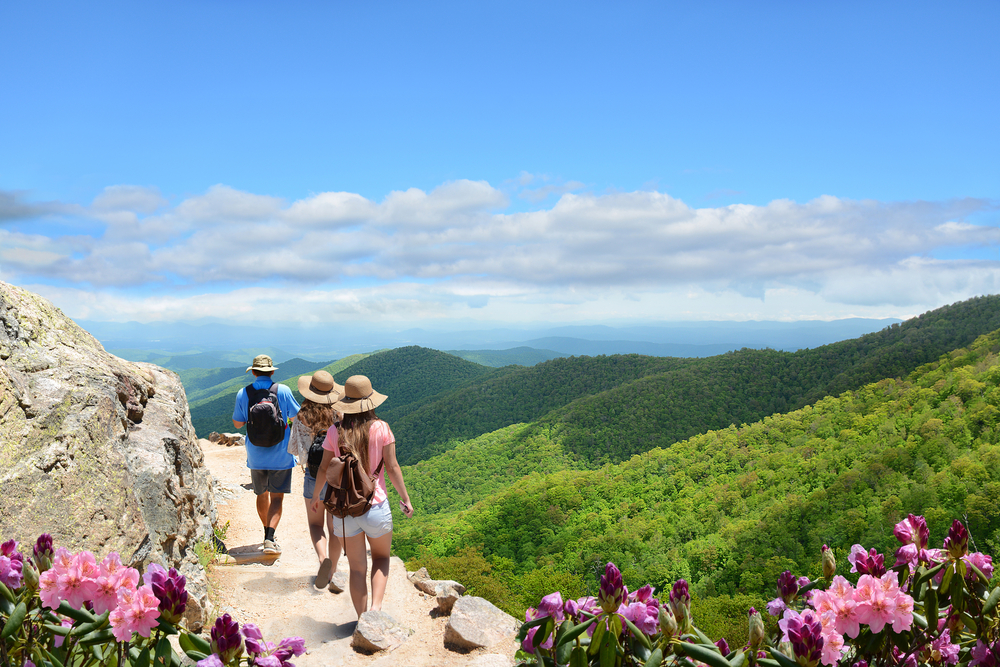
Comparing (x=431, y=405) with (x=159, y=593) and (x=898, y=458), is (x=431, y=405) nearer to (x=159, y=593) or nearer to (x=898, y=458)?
(x=898, y=458)

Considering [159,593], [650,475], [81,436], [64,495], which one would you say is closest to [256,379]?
[81,436]

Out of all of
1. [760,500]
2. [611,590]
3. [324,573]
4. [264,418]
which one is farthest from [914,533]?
[760,500]

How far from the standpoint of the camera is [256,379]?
26.2 ft

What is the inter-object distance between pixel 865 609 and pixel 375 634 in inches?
204

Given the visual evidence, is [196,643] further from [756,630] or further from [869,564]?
[869,564]

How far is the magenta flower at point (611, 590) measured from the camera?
2191 mm

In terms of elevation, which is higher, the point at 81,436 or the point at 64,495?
the point at 81,436

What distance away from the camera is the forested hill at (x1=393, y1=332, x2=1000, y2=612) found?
1856 centimetres

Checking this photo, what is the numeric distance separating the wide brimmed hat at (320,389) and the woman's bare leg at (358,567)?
1.99m

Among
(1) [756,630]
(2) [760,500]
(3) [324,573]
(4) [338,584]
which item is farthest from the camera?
(2) [760,500]

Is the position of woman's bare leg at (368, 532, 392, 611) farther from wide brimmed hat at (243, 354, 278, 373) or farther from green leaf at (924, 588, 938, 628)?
green leaf at (924, 588, 938, 628)

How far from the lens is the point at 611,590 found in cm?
220

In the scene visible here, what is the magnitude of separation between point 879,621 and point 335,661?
5.44m

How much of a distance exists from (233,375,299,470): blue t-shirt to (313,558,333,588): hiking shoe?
1.60m
